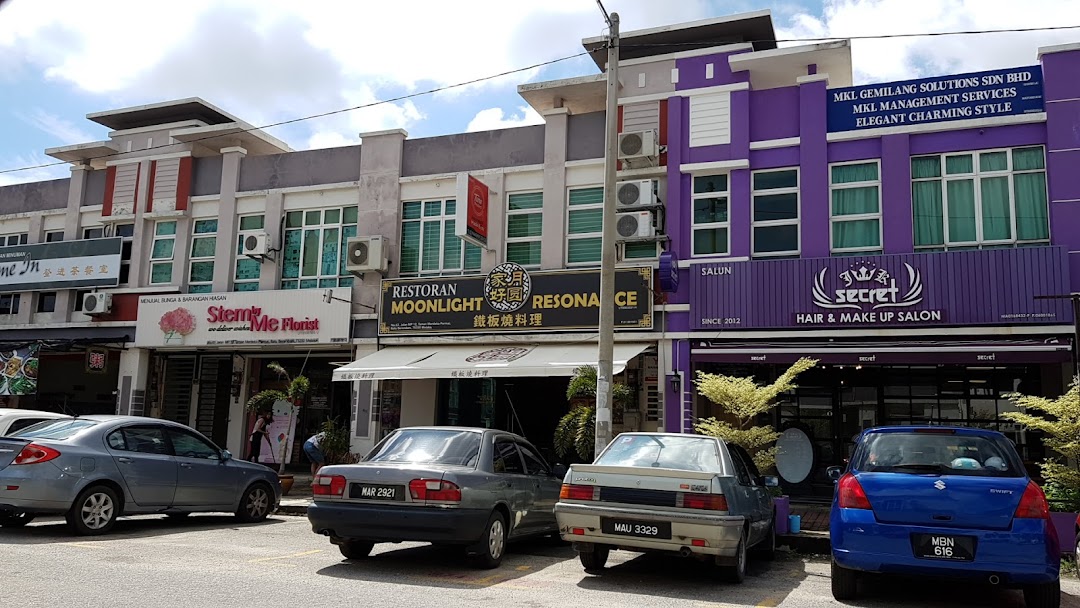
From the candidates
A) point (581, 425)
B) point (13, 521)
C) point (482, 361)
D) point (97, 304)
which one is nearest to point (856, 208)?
point (581, 425)

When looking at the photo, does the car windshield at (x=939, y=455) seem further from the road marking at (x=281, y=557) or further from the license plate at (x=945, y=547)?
the road marking at (x=281, y=557)

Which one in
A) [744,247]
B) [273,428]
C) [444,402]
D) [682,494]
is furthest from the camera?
[273,428]

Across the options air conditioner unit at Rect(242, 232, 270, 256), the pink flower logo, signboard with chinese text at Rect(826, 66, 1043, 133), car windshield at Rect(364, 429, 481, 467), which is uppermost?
signboard with chinese text at Rect(826, 66, 1043, 133)

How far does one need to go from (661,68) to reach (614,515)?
11.6 meters

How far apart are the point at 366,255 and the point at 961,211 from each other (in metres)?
11.6

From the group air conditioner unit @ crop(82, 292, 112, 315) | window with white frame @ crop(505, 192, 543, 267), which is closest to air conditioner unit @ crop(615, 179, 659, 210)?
window with white frame @ crop(505, 192, 543, 267)

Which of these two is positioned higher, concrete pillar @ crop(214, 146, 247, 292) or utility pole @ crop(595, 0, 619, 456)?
concrete pillar @ crop(214, 146, 247, 292)

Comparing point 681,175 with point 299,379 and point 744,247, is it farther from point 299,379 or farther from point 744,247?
point 299,379

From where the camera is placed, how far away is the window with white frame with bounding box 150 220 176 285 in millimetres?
Answer: 21828

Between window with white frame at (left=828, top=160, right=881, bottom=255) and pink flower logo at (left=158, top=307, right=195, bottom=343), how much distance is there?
14224mm

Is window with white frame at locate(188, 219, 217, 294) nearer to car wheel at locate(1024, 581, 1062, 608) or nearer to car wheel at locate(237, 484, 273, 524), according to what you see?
car wheel at locate(237, 484, 273, 524)

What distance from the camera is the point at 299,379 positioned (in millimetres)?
17641

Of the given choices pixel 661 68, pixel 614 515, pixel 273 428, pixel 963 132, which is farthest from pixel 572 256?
pixel 614 515

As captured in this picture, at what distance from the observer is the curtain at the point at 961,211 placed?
15.4 meters
